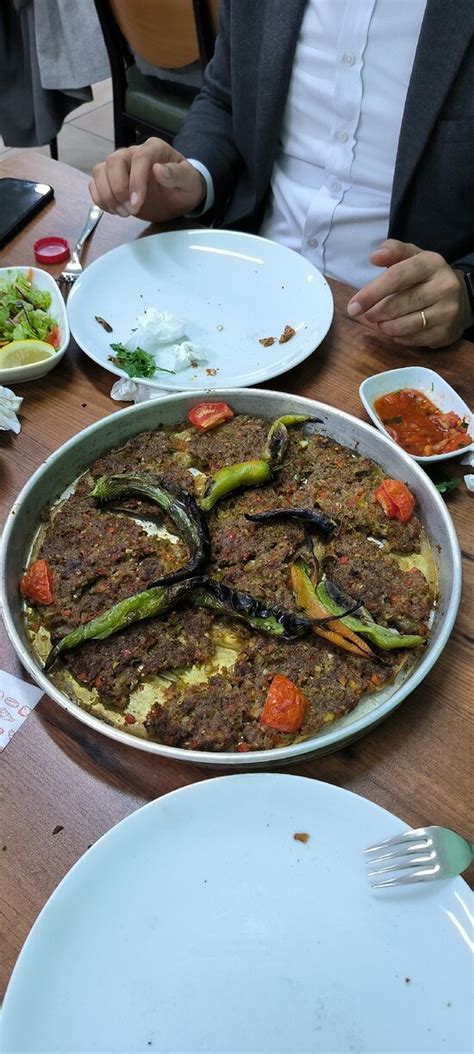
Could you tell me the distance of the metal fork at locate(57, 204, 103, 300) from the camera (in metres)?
2.16

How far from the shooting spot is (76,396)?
6.21 feet

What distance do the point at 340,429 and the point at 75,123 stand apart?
18.5 ft

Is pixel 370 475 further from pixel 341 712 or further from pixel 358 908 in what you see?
pixel 358 908

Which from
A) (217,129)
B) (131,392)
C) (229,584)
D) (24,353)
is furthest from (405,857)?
(217,129)

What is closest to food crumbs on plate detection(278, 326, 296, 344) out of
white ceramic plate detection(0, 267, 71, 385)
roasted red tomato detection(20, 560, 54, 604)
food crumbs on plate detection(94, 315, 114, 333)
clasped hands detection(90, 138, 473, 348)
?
clasped hands detection(90, 138, 473, 348)

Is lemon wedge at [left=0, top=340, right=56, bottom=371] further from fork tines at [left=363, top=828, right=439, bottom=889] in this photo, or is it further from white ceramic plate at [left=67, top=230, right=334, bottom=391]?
fork tines at [left=363, top=828, right=439, bottom=889]

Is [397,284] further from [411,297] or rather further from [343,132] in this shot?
[343,132]

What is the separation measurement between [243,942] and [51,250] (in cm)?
209

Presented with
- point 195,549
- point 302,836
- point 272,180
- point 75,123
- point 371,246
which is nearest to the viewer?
point 302,836

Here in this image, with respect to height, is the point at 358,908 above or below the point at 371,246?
below

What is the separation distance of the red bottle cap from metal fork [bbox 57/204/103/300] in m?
0.03

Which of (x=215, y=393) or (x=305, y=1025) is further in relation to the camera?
(x=215, y=393)

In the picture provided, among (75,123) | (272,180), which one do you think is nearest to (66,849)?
(272,180)

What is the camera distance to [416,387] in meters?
1.80
